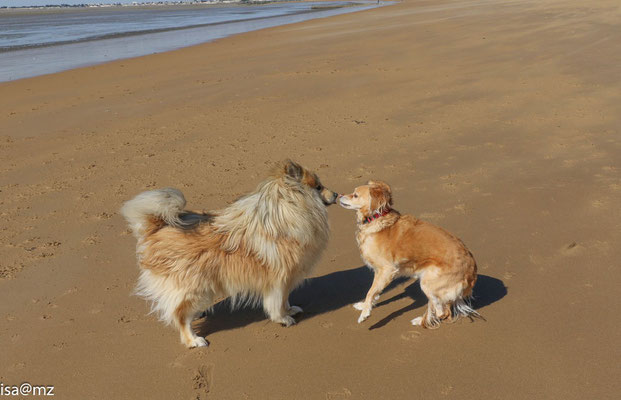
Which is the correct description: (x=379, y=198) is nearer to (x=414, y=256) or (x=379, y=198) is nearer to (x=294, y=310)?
(x=414, y=256)

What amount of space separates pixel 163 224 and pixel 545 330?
131 inches

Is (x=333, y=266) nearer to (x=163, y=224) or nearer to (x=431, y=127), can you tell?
(x=163, y=224)

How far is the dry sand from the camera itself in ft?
12.5

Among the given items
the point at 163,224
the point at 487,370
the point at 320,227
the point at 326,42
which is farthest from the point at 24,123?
the point at 326,42

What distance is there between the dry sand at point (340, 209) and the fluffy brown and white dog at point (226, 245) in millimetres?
481

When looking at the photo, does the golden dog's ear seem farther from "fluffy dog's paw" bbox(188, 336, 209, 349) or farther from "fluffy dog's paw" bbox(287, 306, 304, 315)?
"fluffy dog's paw" bbox(188, 336, 209, 349)

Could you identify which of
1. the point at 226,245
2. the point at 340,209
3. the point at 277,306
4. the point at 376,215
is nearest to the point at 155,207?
the point at 226,245

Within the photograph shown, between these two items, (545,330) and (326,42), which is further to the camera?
(326,42)

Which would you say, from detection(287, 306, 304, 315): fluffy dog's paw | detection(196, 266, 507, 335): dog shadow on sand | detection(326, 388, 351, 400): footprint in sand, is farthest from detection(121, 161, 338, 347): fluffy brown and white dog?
detection(326, 388, 351, 400): footprint in sand

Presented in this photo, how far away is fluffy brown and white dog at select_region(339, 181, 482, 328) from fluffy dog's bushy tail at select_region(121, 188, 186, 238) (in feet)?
5.26

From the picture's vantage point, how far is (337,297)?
16.0ft

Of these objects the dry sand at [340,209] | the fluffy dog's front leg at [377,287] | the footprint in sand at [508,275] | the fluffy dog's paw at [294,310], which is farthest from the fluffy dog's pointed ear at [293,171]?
the footprint in sand at [508,275]

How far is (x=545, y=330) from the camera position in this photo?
4.04 meters

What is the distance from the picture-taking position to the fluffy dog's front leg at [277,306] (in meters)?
4.27
